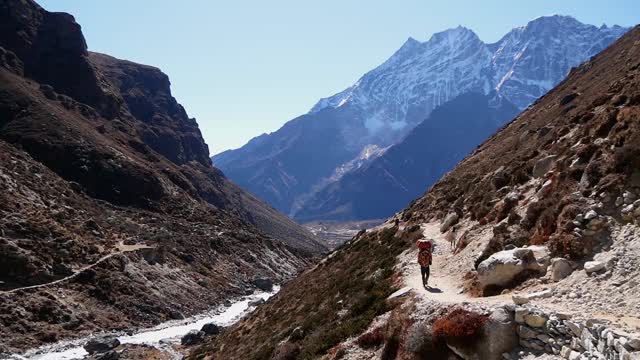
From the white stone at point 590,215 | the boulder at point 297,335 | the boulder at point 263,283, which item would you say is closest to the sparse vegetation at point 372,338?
the boulder at point 297,335

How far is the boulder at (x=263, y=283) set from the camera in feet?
343

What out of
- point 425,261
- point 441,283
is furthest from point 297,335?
point 441,283

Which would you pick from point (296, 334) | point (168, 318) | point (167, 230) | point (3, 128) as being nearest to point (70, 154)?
point (3, 128)

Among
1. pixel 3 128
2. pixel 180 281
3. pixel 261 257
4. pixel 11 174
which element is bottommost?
pixel 261 257

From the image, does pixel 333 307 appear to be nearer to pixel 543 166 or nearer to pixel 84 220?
pixel 543 166

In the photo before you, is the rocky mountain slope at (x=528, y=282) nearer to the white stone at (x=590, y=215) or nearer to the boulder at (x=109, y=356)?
the white stone at (x=590, y=215)

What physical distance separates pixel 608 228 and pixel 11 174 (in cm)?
8886

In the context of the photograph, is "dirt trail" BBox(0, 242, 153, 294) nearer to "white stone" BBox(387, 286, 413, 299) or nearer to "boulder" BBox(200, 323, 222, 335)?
"boulder" BBox(200, 323, 222, 335)

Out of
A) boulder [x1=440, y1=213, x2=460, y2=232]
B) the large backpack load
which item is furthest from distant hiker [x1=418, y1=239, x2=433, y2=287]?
boulder [x1=440, y1=213, x2=460, y2=232]

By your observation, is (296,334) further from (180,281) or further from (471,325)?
(180,281)

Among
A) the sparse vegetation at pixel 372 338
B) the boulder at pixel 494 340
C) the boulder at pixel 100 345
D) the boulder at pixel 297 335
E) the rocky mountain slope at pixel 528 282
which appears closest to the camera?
the rocky mountain slope at pixel 528 282

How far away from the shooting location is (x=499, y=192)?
31.5 metres

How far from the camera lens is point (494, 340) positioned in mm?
14867

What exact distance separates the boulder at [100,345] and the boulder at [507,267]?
4892 cm
